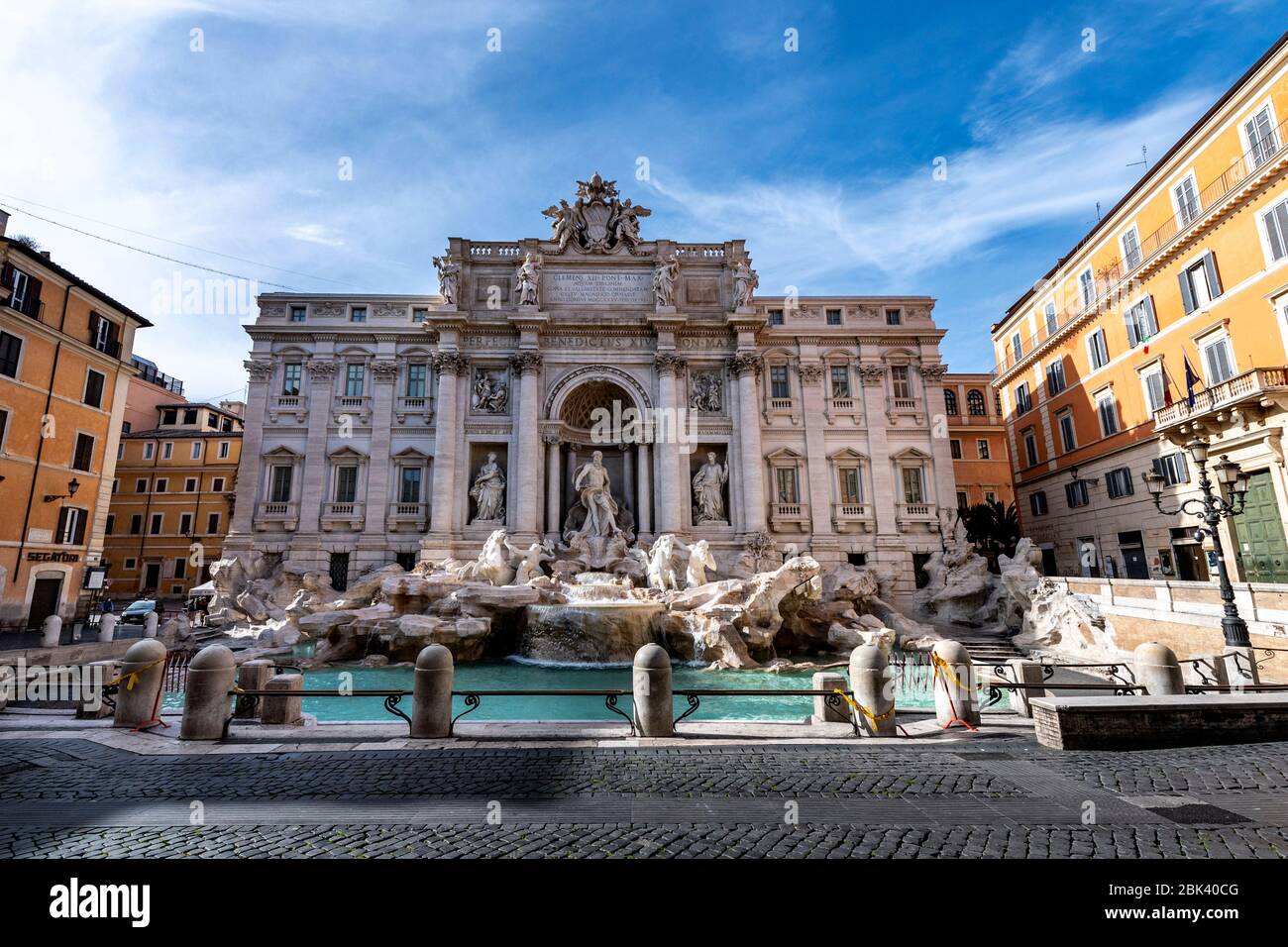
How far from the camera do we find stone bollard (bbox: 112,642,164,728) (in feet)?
26.3

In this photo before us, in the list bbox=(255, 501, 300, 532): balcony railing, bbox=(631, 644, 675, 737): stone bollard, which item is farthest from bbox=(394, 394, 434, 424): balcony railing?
bbox=(631, 644, 675, 737): stone bollard

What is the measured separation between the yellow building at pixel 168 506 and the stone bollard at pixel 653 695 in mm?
41129

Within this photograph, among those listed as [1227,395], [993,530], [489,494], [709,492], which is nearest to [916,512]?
[993,530]

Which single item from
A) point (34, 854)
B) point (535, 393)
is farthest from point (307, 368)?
Answer: point (34, 854)

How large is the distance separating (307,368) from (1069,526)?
37.9m

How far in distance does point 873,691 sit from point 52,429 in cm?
2929

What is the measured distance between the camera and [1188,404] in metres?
19.5

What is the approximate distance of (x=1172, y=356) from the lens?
21391 millimetres

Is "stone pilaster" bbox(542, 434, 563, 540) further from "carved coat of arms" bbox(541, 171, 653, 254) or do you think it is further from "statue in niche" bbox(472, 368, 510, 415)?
"carved coat of arms" bbox(541, 171, 653, 254)

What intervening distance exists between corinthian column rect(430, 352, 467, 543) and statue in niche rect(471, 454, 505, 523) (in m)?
1.11

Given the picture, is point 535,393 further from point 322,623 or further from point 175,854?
point 175,854

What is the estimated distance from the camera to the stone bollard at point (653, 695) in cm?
745

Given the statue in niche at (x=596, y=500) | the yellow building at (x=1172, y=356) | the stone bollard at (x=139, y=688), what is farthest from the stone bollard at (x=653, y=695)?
the yellow building at (x=1172, y=356)

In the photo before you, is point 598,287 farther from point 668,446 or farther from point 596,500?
point 596,500
